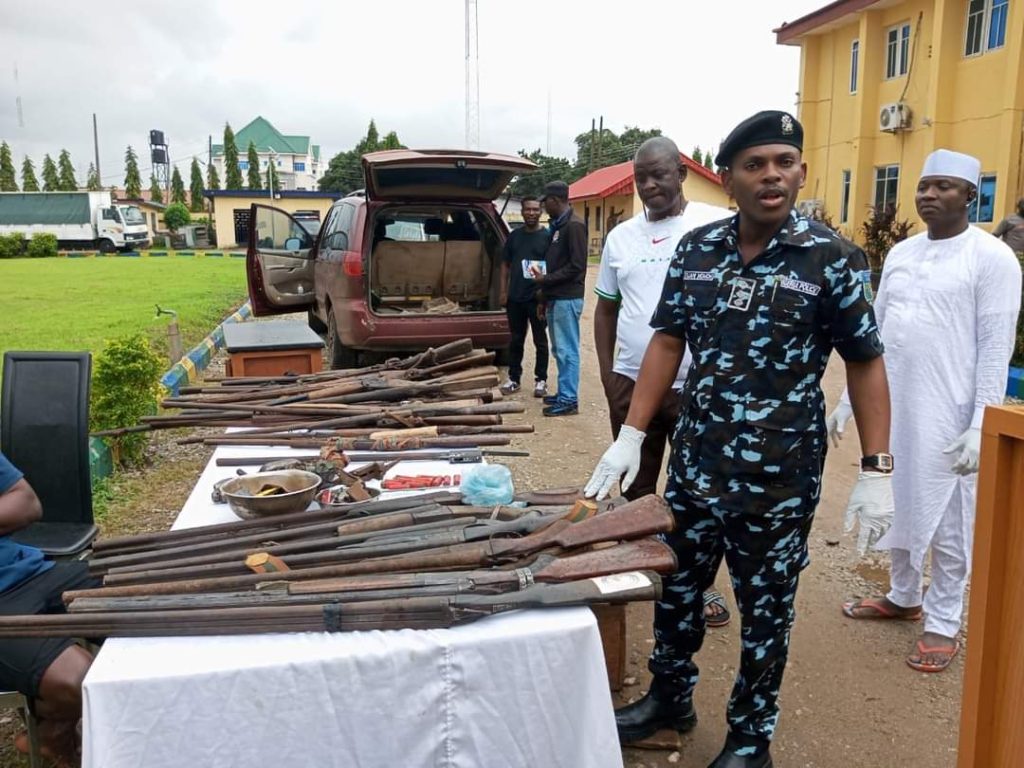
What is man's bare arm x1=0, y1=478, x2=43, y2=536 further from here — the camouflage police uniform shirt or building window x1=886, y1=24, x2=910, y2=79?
building window x1=886, y1=24, x2=910, y2=79

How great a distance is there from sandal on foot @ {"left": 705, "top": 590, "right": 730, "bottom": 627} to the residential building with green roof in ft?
244

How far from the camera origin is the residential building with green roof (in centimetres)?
7575

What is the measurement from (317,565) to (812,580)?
2.71 metres

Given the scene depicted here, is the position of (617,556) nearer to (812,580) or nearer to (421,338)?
(812,580)

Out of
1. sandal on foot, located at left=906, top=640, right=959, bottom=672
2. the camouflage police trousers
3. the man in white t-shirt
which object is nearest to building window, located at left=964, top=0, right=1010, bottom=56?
the man in white t-shirt

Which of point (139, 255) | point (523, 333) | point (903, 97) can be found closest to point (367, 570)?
point (523, 333)

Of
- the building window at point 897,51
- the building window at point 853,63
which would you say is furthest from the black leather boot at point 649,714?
the building window at point 853,63

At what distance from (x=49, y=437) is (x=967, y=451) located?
10.9 feet

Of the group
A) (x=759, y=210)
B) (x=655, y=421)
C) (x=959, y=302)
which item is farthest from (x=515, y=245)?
(x=759, y=210)

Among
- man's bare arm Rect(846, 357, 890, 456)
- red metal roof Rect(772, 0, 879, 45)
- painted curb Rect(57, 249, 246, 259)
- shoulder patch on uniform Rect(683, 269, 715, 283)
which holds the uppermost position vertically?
red metal roof Rect(772, 0, 879, 45)

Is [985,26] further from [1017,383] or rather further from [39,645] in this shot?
[39,645]

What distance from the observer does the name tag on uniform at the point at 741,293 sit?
7.12 feet

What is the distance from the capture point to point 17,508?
7.63 ft

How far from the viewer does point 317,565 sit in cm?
201
